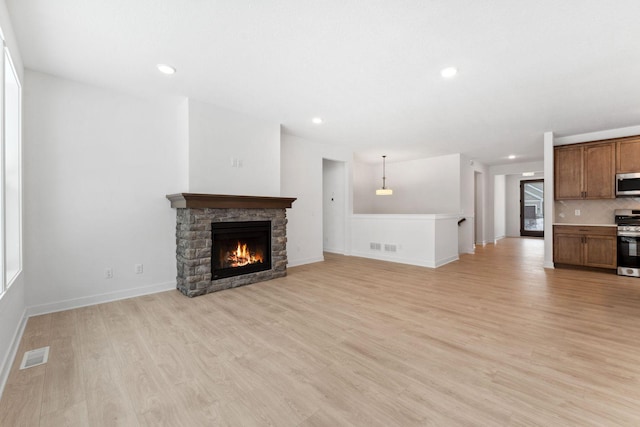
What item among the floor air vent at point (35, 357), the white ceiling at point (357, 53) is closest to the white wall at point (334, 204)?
the white ceiling at point (357, 53)

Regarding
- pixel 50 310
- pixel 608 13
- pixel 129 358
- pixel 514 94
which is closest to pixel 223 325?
pixel 129 358

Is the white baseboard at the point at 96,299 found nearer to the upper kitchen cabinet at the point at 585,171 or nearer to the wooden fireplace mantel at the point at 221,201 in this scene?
the wooden fireplace mantel at the point at 221,201

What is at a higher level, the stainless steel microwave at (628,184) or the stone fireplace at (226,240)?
the stainless steel microwave at (628,184)

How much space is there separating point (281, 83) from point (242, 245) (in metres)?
2.46

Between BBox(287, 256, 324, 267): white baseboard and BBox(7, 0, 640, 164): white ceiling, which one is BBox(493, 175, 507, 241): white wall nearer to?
BBox(7, 0, 640, 164): white ceiling

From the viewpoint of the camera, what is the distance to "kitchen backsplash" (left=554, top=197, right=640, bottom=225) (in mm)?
5378

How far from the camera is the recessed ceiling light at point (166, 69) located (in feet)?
9.85

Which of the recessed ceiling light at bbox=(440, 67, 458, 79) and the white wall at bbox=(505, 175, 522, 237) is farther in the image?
the white wall at bbox=(505, 175, 522, 237)

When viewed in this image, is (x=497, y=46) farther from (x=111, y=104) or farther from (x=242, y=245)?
(x=111, y=104)

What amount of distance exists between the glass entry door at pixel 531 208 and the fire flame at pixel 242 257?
38.0ft

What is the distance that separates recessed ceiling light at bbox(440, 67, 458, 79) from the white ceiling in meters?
0.08

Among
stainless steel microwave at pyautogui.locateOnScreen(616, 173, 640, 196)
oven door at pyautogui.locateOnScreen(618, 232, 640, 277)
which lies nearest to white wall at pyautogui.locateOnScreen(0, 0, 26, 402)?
oven door at pyautogui.locateOnScreen(618, 232, 640, 277)

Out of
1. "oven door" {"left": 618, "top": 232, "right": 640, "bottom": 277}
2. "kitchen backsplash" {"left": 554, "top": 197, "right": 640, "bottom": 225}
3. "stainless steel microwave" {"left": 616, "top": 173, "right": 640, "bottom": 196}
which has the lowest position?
"oven door" {"left": 618, "top": 232, "right": 640, "bottom": 277}

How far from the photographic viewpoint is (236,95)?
12.3 ft
